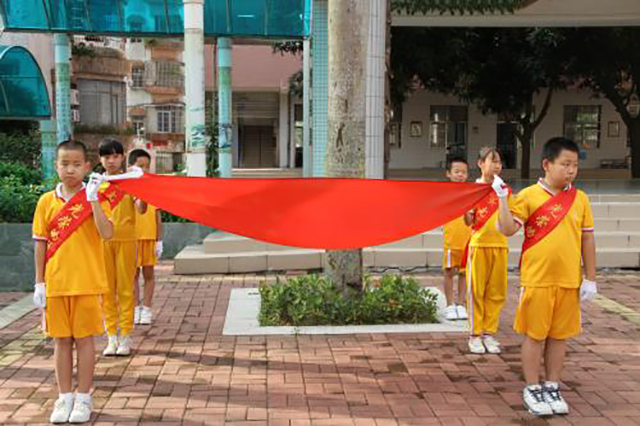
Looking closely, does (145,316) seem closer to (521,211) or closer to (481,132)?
(521,211)

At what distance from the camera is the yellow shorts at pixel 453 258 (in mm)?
6082

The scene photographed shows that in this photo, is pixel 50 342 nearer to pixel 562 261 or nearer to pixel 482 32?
pixel 562 261

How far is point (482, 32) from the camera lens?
19.5 metres

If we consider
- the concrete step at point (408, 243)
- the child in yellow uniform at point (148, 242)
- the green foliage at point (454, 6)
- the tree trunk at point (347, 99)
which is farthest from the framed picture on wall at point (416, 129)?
the child in yellow uniform at point (148, 242)

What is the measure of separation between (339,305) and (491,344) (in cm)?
139

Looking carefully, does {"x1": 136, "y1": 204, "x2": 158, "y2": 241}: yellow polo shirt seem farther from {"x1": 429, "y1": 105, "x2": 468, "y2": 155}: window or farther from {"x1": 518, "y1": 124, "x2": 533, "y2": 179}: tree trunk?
{"x1": 429, "y1": 105, "x2": 468, "y2": 155}: window

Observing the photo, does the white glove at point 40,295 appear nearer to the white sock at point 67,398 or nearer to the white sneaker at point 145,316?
the white sock at point 67,398

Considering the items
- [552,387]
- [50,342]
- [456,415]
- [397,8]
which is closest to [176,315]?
[50,342]

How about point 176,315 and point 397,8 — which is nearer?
point 176,315

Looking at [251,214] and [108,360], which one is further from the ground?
[251,214]

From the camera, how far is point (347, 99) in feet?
19.7

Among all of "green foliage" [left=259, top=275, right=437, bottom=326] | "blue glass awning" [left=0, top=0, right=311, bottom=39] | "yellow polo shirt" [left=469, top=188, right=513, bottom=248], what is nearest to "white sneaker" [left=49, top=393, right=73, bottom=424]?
"green foliage" [left=259, top=275, right=437, bottom=326]

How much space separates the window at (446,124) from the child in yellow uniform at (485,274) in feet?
75.0

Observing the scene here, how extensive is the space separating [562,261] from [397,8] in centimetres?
920
